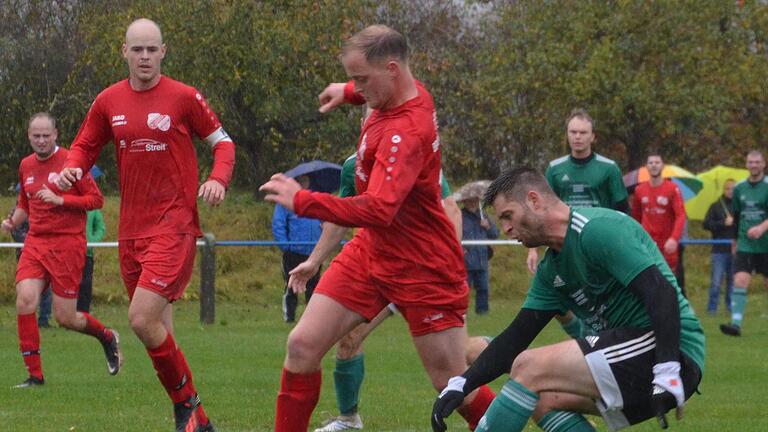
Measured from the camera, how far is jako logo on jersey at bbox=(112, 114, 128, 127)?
815 centimetres

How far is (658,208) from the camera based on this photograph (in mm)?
17938

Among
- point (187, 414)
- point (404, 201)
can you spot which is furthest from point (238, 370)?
point (404, 201)

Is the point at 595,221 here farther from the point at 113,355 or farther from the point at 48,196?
the point at 113,355

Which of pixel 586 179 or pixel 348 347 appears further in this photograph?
pixel 586 179

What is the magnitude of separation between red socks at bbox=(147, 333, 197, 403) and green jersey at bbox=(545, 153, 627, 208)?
437cm

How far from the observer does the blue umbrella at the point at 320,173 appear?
63.8 feet

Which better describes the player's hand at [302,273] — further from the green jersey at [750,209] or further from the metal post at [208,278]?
the metal post at [208,278]

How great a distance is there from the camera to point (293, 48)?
27.9 metres

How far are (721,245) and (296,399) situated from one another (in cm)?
1503

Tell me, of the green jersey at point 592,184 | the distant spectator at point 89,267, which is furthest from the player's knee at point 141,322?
the distant spectator at point 89,267

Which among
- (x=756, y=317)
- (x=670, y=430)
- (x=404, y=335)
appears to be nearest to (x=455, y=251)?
(x=670, y=430)

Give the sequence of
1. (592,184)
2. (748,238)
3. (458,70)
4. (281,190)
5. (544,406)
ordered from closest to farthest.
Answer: (281,190) → (544,406) → (592,184) → (748,238) → (458,70)

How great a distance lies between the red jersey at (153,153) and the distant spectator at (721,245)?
13509 mm

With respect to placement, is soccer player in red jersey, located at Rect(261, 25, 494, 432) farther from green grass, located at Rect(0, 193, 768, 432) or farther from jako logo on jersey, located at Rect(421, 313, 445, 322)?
green grass, located at Rect(0, 193, 768, 432)
